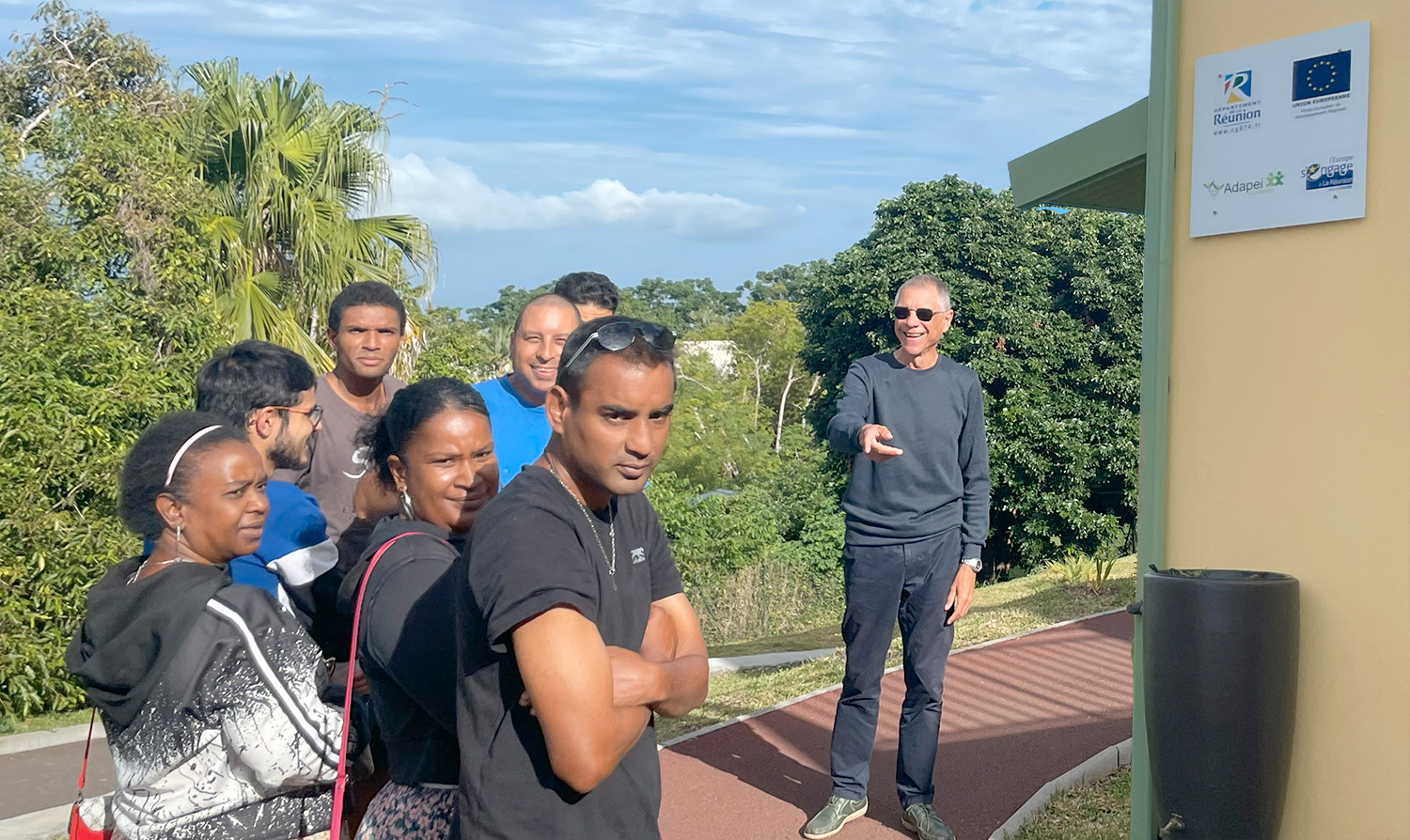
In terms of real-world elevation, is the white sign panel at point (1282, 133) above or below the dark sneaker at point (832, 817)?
above

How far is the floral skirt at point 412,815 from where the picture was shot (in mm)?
2371

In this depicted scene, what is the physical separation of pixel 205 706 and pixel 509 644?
3.26 feet

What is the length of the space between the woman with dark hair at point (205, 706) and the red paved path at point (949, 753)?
272cm

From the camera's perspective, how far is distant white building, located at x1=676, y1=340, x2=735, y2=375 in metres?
54.6

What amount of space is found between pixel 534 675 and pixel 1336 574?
2.75 meters

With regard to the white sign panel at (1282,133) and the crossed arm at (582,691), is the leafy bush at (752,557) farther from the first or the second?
the crossed arm at (582,691)

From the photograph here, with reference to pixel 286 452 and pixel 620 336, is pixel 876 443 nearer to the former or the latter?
pixel 286 452

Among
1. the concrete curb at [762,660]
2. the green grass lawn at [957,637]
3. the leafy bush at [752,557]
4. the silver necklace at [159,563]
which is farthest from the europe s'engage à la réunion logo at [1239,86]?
the leafy bush at [752,557]

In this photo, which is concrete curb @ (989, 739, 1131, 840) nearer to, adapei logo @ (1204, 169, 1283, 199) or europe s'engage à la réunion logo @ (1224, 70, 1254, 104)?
adapei logo @ (1204, 169, 1283, 199)

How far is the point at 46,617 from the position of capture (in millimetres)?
8938

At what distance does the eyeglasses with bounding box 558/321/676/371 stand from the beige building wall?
2.41 m

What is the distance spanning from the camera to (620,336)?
2.20 metres

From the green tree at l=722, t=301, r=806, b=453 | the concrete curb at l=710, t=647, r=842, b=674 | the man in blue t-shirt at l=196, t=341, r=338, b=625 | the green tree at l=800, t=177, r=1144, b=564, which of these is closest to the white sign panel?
the man in blue t-shirt at l=196, t=341, r=338, b=625

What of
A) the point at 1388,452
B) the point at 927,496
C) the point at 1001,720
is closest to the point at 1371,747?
the point at 1388,452
